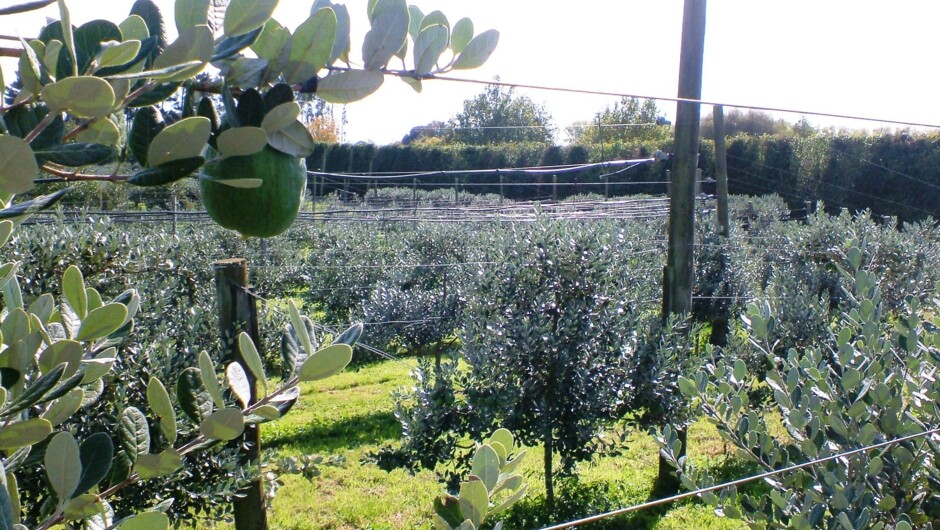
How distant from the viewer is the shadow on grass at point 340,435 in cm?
598

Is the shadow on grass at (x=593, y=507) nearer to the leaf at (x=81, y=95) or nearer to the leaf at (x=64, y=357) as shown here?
the leaf at (x=64, y=357)

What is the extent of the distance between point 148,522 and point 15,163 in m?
0.31

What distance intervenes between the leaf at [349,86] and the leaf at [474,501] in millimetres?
347

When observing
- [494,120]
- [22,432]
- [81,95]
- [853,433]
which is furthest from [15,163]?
[494,120]

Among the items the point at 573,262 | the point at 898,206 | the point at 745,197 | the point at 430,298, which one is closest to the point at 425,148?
the point at 745,197

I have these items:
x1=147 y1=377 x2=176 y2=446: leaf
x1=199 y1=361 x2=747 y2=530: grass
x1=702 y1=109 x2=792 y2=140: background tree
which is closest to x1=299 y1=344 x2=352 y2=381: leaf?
x1=147 y1=377 x2=176 y2=446: leaf

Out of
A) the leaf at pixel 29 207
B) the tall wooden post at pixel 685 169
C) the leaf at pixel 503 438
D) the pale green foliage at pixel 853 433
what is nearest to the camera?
the leaf at pixel 29 207

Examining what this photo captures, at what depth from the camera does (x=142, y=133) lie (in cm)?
52

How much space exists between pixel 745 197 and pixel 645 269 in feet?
50.0

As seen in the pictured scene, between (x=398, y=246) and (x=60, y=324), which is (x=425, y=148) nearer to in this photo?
(x=398, y=246)

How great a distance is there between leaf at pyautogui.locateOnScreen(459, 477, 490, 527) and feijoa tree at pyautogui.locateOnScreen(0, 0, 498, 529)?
160 mm

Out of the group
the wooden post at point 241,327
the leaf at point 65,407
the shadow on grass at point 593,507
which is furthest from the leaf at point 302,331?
the shadow on grass at point 593,507

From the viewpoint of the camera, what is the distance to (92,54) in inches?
18.8

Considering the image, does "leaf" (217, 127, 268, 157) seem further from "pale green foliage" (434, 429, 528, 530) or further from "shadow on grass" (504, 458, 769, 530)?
"shadow on grass" (504, 458, 769, 530)
